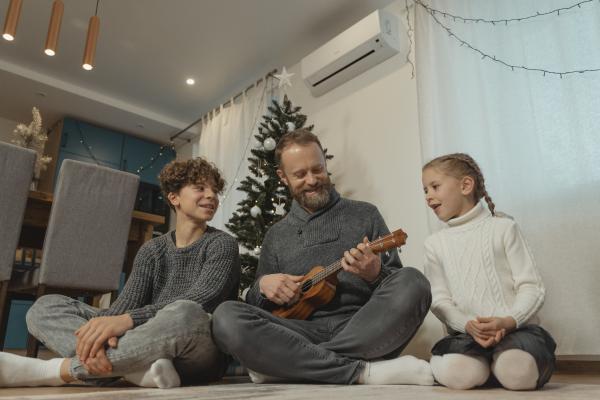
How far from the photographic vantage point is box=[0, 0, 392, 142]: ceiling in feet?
9.98

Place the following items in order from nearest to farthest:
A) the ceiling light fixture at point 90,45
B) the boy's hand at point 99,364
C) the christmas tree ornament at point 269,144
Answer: the boy's hand at point 99,364, the ceiling light fixture at point 90,45, the christmas tree ornament at point 269,144

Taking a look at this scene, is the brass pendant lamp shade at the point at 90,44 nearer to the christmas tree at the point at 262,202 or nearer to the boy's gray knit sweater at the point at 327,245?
the christmas tree at the point at 262,202

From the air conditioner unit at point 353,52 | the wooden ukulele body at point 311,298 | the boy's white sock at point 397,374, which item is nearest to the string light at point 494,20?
the air conditioner unit at point 353,52

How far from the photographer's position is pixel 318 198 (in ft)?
5.29

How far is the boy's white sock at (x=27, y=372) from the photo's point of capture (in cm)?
107

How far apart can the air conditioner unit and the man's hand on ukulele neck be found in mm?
1888

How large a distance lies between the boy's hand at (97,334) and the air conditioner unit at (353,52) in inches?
88.5

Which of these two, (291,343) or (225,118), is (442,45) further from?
(225,118)

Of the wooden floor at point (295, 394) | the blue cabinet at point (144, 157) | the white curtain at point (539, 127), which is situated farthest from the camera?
the blue cabinet at point (144, 157)

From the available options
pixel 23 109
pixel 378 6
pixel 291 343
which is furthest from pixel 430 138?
pixel 23 109

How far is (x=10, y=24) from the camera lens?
2.05m

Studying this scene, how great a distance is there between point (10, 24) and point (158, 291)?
4.91ft

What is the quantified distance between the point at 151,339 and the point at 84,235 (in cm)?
125

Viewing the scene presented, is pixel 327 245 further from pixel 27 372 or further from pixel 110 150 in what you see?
pixel 110 150
